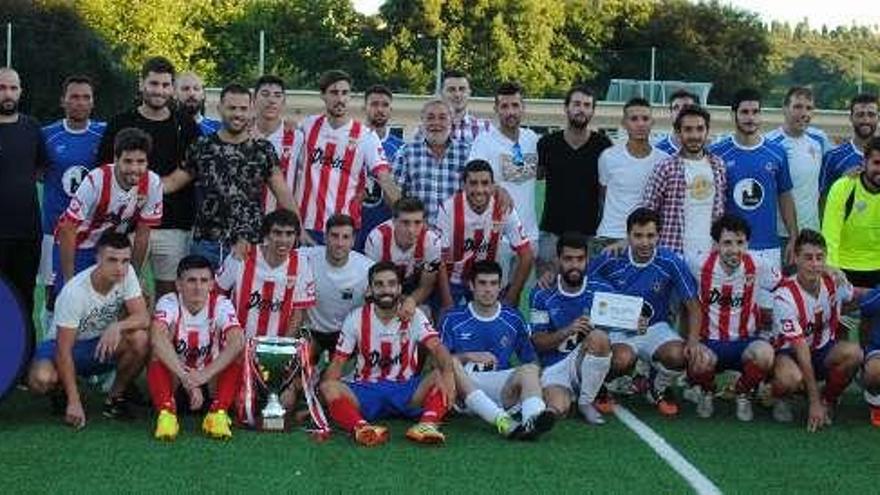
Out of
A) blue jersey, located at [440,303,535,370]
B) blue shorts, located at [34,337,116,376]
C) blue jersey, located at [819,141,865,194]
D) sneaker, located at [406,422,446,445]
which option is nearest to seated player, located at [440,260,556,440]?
blue jersey, located at [440,303,535,370]

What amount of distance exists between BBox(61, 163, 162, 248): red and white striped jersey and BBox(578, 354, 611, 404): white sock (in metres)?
2.46

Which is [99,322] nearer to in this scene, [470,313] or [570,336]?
[470,313]

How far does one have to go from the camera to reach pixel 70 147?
7156mm

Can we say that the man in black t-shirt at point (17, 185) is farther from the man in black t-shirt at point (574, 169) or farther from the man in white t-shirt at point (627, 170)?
the man in white t-shirt at point (627, 170)

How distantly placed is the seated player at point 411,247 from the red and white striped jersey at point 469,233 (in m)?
0.18

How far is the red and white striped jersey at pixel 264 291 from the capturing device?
21.8 ft

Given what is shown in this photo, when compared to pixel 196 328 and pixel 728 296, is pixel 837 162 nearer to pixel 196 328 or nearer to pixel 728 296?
pixel 728 296

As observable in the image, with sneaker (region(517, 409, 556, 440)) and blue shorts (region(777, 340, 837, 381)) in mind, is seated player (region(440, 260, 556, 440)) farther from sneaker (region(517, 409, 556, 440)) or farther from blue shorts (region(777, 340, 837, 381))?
blue shorts (region(777, 340, 837, 381))

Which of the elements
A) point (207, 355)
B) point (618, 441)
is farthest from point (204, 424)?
point (618, 441)

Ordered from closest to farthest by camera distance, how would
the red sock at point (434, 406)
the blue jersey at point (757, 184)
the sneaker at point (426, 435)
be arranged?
the sneaker at point (426, 435)
the red sock at point (434, 406)
the blue jersey at point (757, 184)

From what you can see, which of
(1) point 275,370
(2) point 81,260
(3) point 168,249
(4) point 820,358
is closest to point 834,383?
(4) point 820,358

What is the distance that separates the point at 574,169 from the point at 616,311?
1.31 metres

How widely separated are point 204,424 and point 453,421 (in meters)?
1.33

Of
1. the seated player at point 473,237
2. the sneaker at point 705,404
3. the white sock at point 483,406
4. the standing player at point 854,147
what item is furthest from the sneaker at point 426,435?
the standing player at point 854,147
